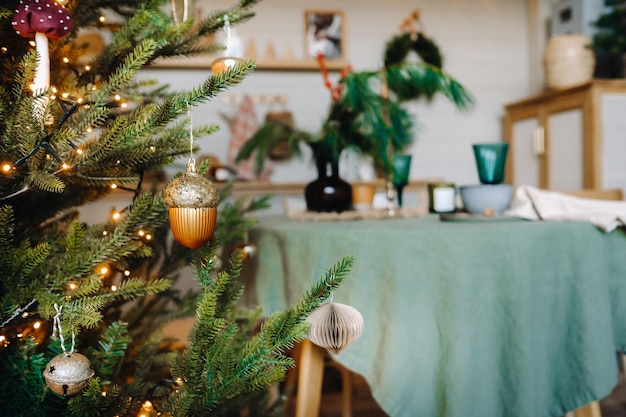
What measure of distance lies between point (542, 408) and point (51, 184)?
0.86 metres

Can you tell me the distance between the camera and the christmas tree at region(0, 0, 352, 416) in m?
0.66

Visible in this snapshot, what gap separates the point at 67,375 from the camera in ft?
2.11

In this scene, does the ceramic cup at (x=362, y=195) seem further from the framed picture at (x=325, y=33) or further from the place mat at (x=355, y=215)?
the framed picture at (x=325, y=33)

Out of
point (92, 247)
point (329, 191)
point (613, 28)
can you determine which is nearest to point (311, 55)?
point (613, 28)

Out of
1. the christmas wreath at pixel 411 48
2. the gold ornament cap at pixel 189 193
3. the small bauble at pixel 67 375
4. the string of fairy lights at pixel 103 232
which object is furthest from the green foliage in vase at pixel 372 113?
the christmas wreath at pixel 411 48

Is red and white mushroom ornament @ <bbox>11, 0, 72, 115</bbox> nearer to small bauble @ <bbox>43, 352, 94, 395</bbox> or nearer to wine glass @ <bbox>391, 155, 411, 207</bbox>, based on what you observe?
small bauble @ <bbox>43, 352, 94, 395</bbox>

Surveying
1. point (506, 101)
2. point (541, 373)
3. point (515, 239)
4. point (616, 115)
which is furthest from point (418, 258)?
point (506, 101)

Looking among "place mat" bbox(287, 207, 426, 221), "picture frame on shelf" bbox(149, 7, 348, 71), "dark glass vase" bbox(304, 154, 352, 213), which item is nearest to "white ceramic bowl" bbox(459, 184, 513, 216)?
"place mat" bbox(287, 207, 426, 221)

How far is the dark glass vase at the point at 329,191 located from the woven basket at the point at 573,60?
2183 millimetres

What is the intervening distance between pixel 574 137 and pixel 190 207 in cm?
292

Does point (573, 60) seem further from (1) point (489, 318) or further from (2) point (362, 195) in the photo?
(1) point (489, 318)

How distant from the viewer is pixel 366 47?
3641mm

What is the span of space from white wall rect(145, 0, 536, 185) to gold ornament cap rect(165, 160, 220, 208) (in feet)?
8.94

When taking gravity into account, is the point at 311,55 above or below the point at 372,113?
above
